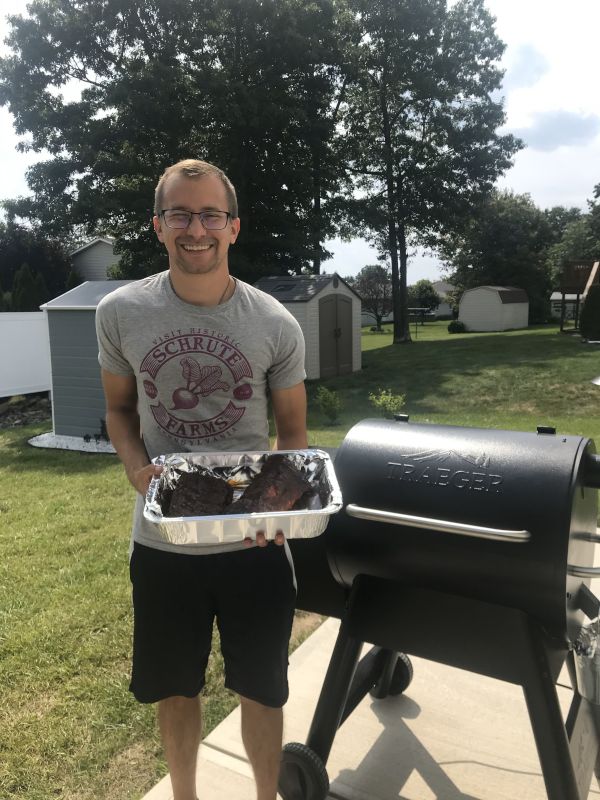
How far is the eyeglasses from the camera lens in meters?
1.53

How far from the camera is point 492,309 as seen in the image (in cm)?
2725

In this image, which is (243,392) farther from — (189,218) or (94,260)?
(94,260)

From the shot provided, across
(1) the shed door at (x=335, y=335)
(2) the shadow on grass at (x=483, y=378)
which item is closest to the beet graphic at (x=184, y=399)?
(2) the shadow on grass at (x=483, y=378)

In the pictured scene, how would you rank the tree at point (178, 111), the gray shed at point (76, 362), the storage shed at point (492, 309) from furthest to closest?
1. the storage shed at point (492, 309)
2. the tree at point (178, 111)
3. the gray shed at point (76, 362)

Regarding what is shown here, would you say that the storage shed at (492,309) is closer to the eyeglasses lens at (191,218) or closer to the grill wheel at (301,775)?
the grill wheel at (301,775)

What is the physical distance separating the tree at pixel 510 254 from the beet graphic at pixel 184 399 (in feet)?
104

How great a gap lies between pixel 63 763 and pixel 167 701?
85 centimetres

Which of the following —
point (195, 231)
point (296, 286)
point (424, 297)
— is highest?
point (424, 297)

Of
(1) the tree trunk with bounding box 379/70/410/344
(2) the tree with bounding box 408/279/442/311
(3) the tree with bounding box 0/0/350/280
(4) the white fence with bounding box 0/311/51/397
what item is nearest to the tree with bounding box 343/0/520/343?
(1) the tree trunk with bounding box 379/70/410/344

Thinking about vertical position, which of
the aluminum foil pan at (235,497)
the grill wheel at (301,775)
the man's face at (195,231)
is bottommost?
the grill wheel at (301,775)

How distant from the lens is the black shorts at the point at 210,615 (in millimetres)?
1581

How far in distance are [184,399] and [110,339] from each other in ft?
0.85

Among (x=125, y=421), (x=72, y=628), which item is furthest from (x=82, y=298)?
(x=125, y=421)

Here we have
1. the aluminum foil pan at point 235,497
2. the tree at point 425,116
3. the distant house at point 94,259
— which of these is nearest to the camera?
the aluminum foil pan at point 235,497
